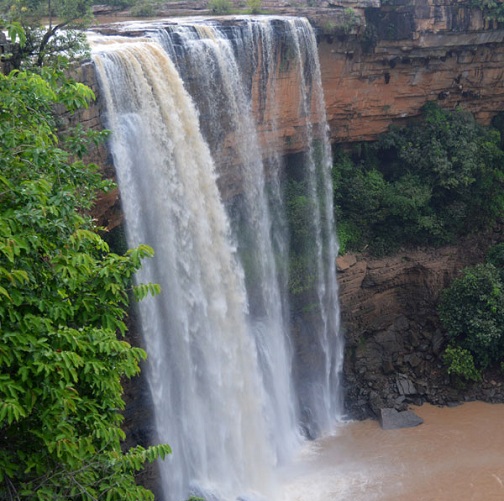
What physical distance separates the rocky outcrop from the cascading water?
2.04ft

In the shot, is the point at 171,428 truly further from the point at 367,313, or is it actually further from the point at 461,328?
the point at 461,328

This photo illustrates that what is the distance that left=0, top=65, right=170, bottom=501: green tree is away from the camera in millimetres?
6172

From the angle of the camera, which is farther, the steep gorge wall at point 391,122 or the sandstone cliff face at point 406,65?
the sandstone cliff face at point 406,65

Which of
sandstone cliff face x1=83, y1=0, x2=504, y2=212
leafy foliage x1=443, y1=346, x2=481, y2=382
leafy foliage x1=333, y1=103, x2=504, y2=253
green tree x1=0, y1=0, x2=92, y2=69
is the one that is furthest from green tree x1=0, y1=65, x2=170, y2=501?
leafy foliage x1=333, y1=103, x2=504, y2=253

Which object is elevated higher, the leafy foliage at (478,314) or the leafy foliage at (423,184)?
the leafy foliage at (423,184)

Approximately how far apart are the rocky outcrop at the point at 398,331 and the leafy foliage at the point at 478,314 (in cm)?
61

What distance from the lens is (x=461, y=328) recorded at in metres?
19.0

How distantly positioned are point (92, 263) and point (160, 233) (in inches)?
297

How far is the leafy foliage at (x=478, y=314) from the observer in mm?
18547

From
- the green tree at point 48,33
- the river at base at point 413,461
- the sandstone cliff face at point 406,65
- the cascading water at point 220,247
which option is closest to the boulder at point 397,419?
the river at base at point 413,461

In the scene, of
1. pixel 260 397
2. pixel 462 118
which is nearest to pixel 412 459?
pixel 260 397

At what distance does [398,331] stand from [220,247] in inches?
272

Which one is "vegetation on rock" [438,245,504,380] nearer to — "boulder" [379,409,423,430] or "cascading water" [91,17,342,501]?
"boulder" [379,409,423,430]

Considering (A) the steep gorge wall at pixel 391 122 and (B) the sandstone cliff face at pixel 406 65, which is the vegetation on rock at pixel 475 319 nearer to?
(A) the steep gorge wall at pixel 391 122
